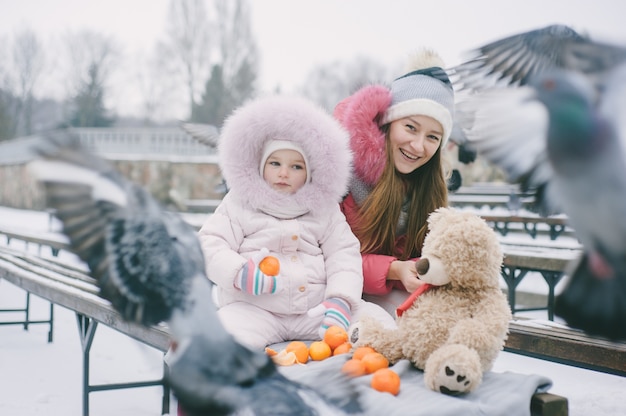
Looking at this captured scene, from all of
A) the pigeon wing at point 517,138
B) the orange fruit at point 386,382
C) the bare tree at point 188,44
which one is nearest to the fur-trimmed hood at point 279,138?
the orange fruit at point 386,382

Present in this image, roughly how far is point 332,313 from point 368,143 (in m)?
0.72

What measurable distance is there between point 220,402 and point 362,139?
1481 millimetres

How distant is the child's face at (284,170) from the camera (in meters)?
1.74

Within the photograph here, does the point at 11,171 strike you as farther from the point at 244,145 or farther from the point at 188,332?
the point at 188,332

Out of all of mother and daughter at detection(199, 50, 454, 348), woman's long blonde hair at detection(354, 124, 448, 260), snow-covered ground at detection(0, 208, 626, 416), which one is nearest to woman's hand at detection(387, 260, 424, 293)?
mother and daughter at detection(199, 50, 454, 348)

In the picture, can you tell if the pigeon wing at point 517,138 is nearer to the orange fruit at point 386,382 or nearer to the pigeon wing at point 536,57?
the pigeon wing at point 536,57

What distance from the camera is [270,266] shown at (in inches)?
57.6

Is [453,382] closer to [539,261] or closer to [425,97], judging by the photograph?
[425,97]

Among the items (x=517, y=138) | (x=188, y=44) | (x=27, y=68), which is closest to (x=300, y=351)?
(x=517, y=138)

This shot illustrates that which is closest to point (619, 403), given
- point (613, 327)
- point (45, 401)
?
point (613, 327)

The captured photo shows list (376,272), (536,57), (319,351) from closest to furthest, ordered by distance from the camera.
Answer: (536,57)
(319,351)
(376,272)

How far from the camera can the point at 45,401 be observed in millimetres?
2488

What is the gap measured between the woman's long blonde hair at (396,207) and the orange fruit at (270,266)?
25.4 inches

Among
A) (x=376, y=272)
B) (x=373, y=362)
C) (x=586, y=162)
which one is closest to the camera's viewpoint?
(x=586, y=162)
